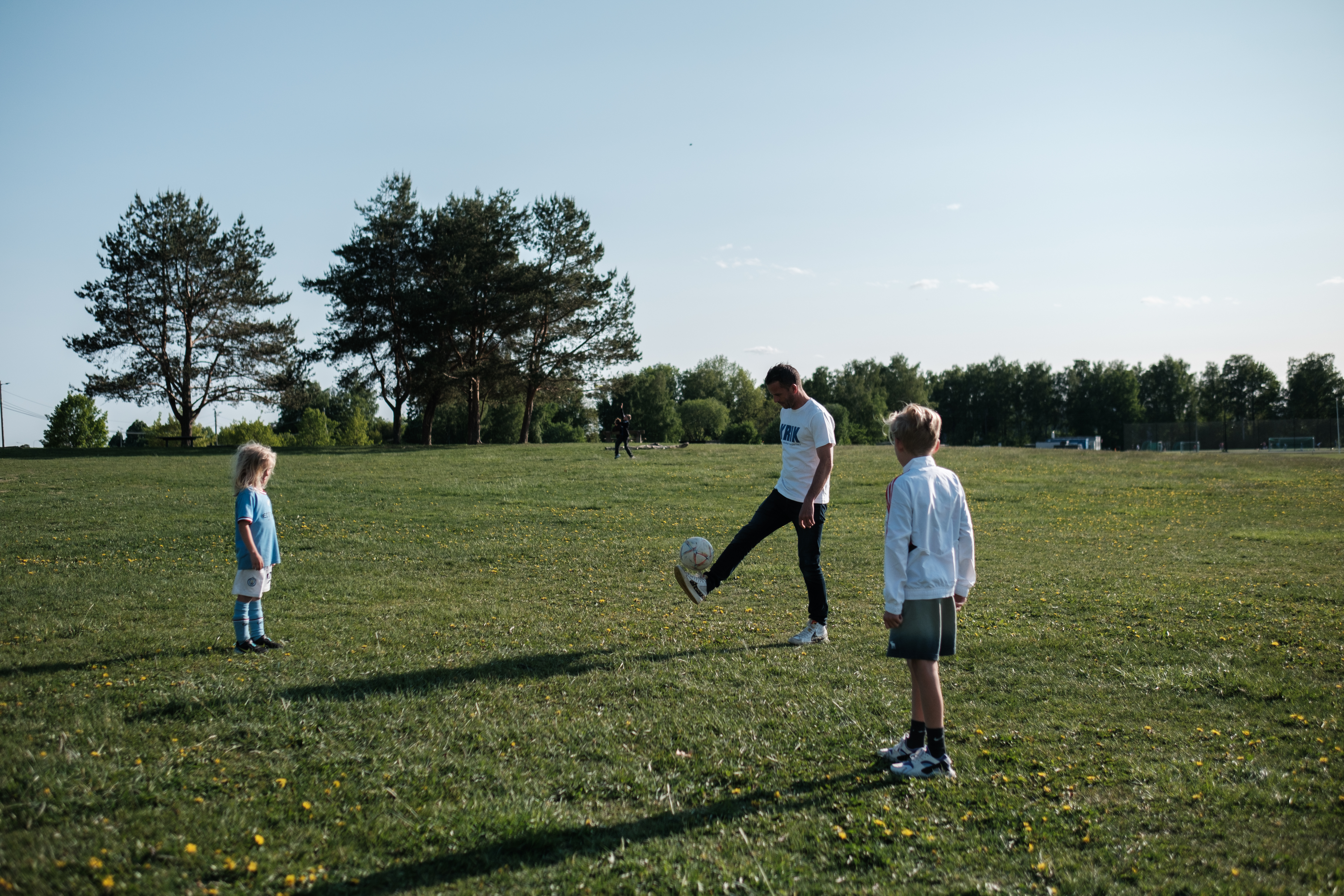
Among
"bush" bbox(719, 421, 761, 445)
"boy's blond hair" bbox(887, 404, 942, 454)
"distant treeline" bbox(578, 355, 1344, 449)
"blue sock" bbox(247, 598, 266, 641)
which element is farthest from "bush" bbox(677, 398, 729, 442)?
"boy's blond hair" bbox(887, 404, 942, 454)

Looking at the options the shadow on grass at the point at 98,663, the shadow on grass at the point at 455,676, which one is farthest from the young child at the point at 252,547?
the shadow on grass at the point at 455,676

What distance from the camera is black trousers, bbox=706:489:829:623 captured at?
7.09 metres

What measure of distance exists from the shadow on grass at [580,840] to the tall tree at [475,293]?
39.4 meters

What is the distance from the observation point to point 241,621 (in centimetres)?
662

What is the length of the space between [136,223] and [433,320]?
669 inches

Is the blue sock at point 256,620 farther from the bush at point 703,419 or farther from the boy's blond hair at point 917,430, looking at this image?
the bush at point 703,419

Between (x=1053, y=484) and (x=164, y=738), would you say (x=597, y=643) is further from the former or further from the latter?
(x=1053, y=484)

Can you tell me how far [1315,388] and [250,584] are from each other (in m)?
140

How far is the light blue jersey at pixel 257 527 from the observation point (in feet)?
21.6

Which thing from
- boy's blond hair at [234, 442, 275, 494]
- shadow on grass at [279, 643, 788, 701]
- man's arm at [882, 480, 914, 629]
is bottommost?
shadow on grass at [279, 643, 788, 701]

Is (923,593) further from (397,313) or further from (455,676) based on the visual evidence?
(397,313)

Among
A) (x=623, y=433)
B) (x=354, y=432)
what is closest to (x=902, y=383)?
(x=354, y=432)

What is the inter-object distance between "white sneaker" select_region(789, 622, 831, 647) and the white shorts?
465cm

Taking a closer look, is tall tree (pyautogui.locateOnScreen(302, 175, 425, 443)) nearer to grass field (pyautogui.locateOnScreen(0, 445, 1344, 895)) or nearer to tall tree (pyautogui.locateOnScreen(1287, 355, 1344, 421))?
grass field (pyautogui.locateOnScreen(0, 445, 1344, 895))
